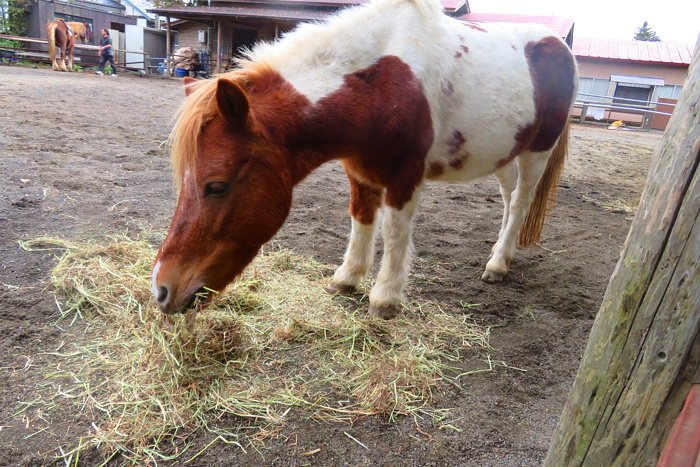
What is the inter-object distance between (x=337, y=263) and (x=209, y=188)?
1715mm

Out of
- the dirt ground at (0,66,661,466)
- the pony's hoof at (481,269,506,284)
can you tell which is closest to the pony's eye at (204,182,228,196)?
the dirt ground at (0,66,661,466)

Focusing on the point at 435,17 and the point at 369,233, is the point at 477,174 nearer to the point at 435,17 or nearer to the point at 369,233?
the point at 369,233

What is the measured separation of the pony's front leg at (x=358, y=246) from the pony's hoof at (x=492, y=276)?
1.03 metres

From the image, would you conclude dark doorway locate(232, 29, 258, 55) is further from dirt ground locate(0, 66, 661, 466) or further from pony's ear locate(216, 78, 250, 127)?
pony's ear locate(216, 78, 250, 127)

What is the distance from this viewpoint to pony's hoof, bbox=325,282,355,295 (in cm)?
300

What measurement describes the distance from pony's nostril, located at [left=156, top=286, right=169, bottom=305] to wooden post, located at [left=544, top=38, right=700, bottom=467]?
158 cm

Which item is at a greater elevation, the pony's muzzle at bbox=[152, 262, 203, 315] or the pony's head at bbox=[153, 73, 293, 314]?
the pony's head at bbox=[153, 73, 293, 314]

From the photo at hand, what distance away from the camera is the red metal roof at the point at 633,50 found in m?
22.6

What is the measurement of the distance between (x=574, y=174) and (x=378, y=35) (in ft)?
21.2

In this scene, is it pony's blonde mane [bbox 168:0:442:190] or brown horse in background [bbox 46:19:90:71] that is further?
brown horse in background [bbox 46:19:90:71]

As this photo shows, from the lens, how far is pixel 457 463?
1708 mm

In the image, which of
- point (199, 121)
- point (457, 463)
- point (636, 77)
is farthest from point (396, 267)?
point (636, 77)

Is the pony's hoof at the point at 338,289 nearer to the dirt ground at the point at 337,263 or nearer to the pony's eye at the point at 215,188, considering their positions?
the dirt ground at the point at 337,263

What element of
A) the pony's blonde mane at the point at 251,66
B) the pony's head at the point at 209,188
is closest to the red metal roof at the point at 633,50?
the pony's blonde mane at the point at 251,66
